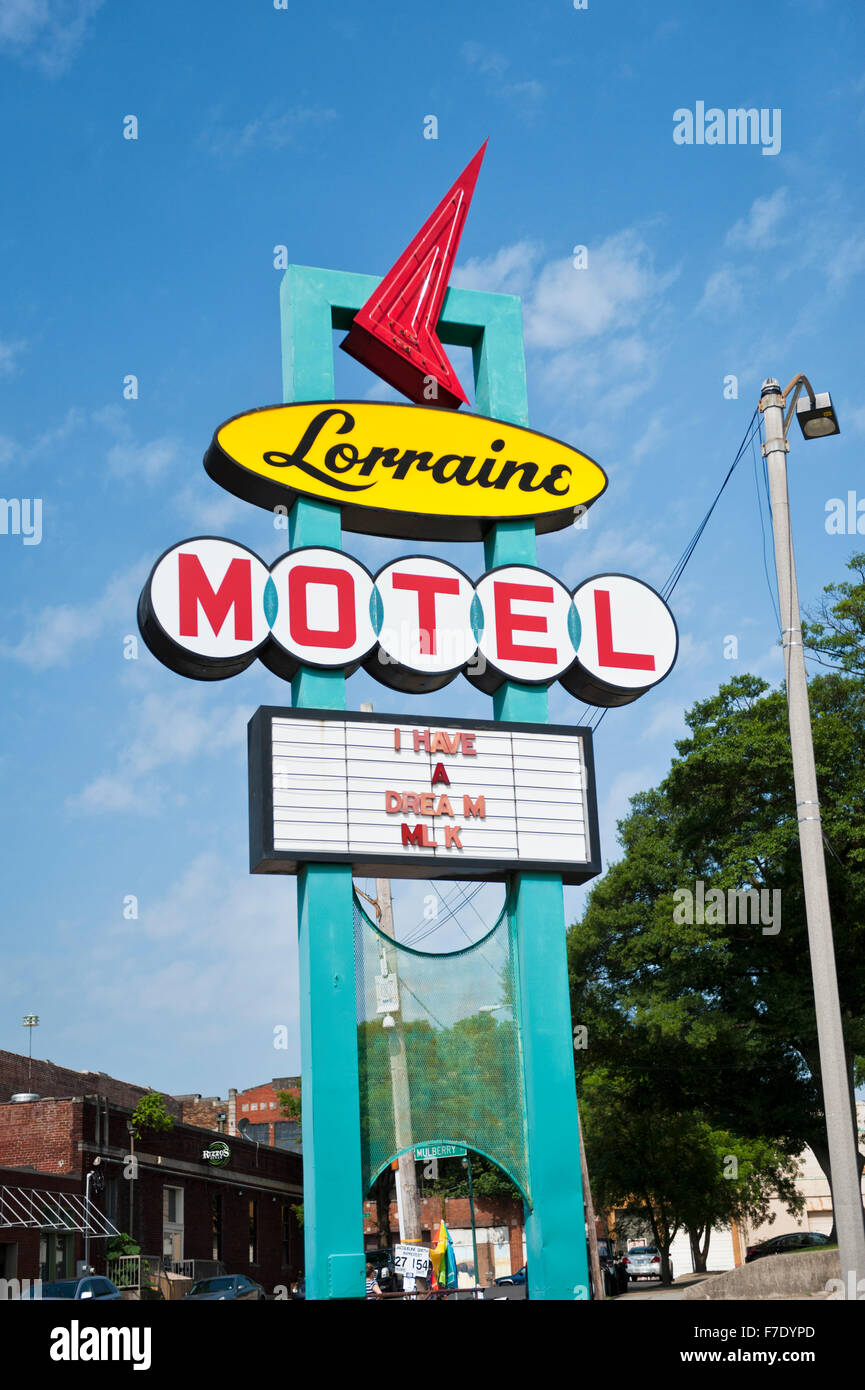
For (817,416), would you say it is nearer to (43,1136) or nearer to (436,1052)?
(436,1052)

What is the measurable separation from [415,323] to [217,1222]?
34.2 metres

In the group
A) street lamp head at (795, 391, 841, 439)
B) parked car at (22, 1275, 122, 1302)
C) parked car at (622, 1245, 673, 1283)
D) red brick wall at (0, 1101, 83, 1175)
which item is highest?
street lamp head at (795, 391, 841, 439)

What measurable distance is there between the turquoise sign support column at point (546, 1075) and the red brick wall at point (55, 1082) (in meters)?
33.2

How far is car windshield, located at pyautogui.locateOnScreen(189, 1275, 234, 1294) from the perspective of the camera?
32341 mm

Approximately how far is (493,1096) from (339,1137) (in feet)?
5.89

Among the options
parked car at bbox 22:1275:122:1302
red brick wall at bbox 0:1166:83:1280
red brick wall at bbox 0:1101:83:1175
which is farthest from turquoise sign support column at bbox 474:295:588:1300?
red brick wall at bbox 0:1101:83:1175

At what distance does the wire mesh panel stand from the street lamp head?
6.34 meters

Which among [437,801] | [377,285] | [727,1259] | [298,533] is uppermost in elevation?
[377,285]

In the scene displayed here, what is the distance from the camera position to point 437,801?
46.1ft

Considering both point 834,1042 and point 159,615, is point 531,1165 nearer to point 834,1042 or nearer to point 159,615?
point 834,1042

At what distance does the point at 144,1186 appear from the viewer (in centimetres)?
3700

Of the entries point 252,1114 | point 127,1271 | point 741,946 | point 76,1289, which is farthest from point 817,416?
point 252,1114

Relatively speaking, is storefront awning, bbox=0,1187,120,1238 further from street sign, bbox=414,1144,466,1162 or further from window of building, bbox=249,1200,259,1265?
street sign, bbox=414,1144,466,1162
